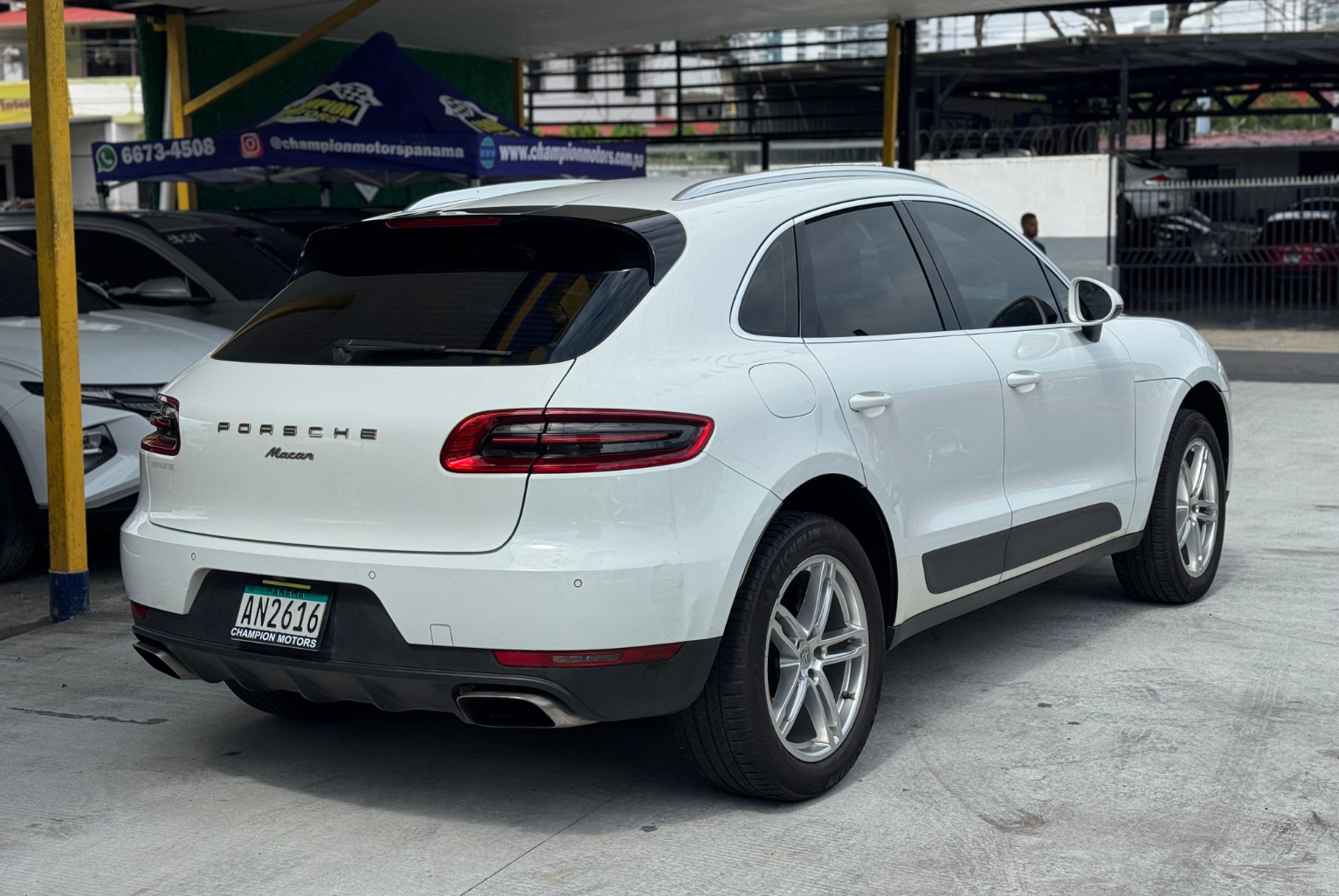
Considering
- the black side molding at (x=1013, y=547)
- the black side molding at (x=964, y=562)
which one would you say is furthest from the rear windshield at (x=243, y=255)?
the black side molding at (x=964, y=562)

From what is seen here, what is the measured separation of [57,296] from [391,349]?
301 cm

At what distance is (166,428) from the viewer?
4.20 meters

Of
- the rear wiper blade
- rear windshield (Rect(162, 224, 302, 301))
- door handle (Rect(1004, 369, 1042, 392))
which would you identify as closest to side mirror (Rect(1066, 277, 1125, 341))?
door handle (Rect(1004, 369, 1042, 392))

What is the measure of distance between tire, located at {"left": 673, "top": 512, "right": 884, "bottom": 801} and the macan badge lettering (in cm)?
116

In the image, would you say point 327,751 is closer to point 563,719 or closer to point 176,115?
point 563,719

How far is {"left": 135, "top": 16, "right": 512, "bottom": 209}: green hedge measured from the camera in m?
14.4

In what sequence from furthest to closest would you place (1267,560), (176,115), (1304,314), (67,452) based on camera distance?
(1304,314) → (176,115) → (1267,560) → (67,452)

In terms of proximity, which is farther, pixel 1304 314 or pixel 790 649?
pixel 1304 314

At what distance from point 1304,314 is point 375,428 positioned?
21.5 m

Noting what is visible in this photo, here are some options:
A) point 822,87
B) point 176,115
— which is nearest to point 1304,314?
point 822,87

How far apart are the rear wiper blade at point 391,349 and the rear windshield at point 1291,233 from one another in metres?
21.3

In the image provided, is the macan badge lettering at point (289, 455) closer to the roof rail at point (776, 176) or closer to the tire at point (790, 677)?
the tire at point (790, 677)

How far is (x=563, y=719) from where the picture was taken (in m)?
3.65

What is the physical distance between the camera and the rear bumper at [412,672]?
360 centimetres
